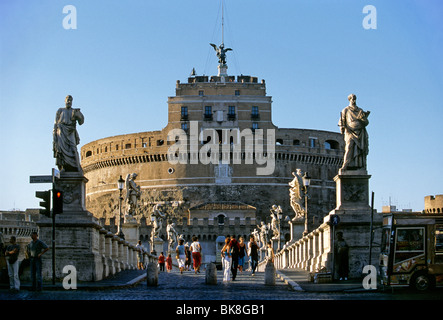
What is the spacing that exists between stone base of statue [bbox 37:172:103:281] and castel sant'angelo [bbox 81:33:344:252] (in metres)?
67.5

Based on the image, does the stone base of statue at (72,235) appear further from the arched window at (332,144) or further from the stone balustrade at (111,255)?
the arched window at (332,144)

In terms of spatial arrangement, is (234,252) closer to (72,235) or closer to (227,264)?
(227,264)

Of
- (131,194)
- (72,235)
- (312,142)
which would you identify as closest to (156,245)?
(131,194)

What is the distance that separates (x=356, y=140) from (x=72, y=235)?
6689 millimetres

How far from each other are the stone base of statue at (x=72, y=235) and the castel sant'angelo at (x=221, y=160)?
67547mm

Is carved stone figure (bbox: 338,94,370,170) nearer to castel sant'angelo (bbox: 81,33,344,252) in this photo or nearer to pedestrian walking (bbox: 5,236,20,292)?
pedestrian walking (bbox: 5,236,20,292)

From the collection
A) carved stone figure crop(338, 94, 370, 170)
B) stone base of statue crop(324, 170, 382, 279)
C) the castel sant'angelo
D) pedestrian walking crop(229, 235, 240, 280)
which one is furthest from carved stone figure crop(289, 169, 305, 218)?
the castel sant'angelo

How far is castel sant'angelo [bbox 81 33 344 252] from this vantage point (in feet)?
293

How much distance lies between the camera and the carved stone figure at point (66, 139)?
60.2ft

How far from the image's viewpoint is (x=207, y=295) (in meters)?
15.6

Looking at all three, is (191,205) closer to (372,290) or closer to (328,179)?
(328,179)

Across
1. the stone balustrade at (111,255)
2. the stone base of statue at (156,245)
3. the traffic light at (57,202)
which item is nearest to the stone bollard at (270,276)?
the stone balustrade at (111,255)

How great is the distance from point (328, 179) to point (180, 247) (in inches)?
2595
